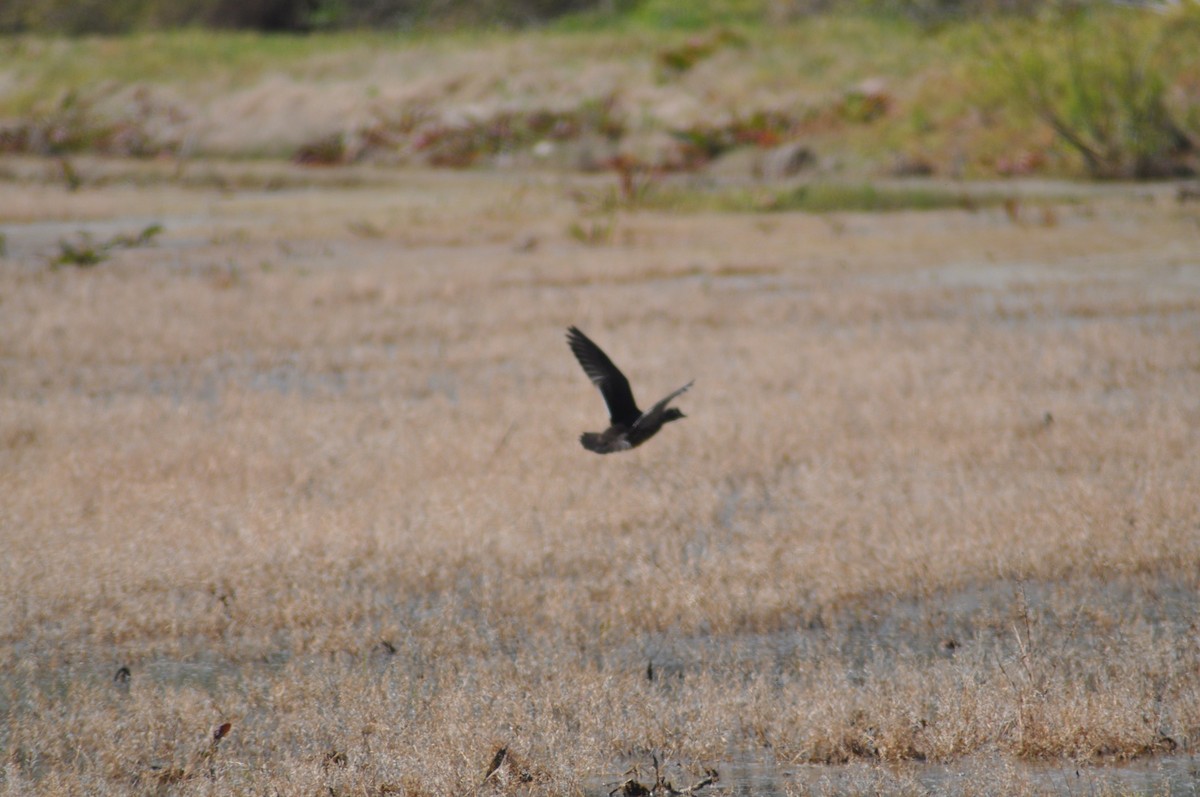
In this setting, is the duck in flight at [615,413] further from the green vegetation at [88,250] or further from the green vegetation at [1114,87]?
the green vegetation at [1114,87]

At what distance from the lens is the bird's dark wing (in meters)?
6.08

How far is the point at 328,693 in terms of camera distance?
16.1 ft

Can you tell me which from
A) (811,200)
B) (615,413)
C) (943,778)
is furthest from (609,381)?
(811,200)

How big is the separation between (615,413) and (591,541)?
682 millimetres

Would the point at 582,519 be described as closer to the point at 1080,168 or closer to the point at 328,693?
the point at 328,693

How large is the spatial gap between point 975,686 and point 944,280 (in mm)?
10048

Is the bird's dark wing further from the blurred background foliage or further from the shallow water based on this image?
the blurred background foliage

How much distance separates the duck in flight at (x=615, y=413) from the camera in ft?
19.7

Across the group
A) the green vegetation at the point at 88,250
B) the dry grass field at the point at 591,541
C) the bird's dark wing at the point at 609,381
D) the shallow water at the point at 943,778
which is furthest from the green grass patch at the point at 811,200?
the shallow water at the point at 943,778

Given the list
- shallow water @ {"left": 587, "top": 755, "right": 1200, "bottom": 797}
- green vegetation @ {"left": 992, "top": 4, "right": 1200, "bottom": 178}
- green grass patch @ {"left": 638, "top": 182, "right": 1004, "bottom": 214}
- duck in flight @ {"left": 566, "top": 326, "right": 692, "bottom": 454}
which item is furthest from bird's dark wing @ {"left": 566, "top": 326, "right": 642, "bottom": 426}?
green vegetation @ {"left": 992, "top": 4, "right": 1200, "bottom": 178}

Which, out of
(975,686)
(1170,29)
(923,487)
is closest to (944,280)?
(923,487)

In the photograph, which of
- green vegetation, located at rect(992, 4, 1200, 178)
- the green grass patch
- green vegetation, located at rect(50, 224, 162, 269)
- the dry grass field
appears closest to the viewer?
the dry grass field

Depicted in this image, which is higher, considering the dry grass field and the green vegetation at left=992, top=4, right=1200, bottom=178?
the dry grass field

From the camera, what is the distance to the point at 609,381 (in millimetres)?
6152
